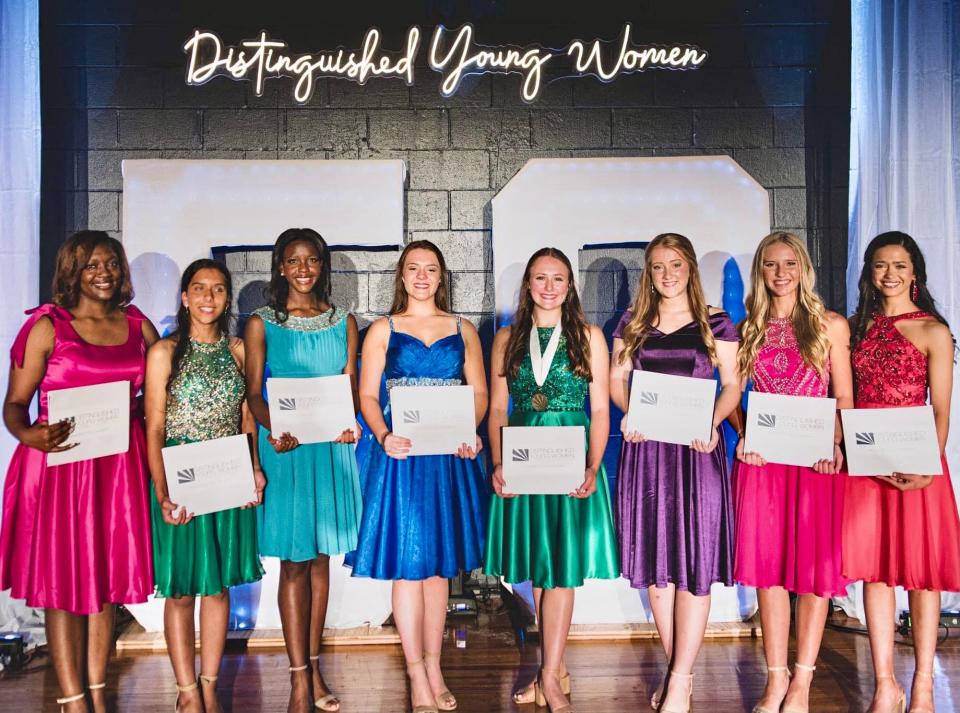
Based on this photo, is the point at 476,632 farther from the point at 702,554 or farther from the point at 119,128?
the point at 119,128

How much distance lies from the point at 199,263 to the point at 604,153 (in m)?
2.22

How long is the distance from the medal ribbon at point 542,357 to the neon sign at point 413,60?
1743mm

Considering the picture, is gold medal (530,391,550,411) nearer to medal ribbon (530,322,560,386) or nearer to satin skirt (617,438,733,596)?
medal ribbon (530,322,560,386)

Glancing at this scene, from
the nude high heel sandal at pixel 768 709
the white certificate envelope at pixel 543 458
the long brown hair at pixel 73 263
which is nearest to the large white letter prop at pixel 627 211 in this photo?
the nude high heel sandal at pixel 768 709

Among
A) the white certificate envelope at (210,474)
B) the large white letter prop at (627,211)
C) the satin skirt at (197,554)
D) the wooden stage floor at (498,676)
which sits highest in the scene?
the large white letter prop at (627,211)

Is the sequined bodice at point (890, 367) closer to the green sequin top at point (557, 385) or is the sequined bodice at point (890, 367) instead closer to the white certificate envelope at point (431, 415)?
the green sequin top at point (557, 385)

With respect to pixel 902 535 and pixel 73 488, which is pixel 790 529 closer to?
pixel 902 535

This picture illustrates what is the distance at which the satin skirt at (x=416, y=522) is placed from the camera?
2.78 m

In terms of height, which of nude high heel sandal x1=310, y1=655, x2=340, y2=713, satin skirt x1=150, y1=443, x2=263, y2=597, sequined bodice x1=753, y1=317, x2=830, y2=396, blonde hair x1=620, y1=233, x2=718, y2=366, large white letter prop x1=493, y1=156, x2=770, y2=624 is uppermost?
large white letter prop x1=493, y1=156, x2=770, y2=624

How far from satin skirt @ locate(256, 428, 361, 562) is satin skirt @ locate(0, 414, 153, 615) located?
0.41 metres

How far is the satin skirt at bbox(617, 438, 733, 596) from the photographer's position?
109 inches

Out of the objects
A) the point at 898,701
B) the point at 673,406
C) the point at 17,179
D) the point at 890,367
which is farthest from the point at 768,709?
the point at 17,179

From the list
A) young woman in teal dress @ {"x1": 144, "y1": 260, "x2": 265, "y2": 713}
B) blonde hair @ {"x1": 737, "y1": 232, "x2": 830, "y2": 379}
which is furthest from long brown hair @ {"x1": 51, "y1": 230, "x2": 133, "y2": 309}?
blonde hair @ {"x1": 737, "y1": 232, "x2": 830, "y2": 379}

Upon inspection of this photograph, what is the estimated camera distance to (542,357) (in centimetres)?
284
